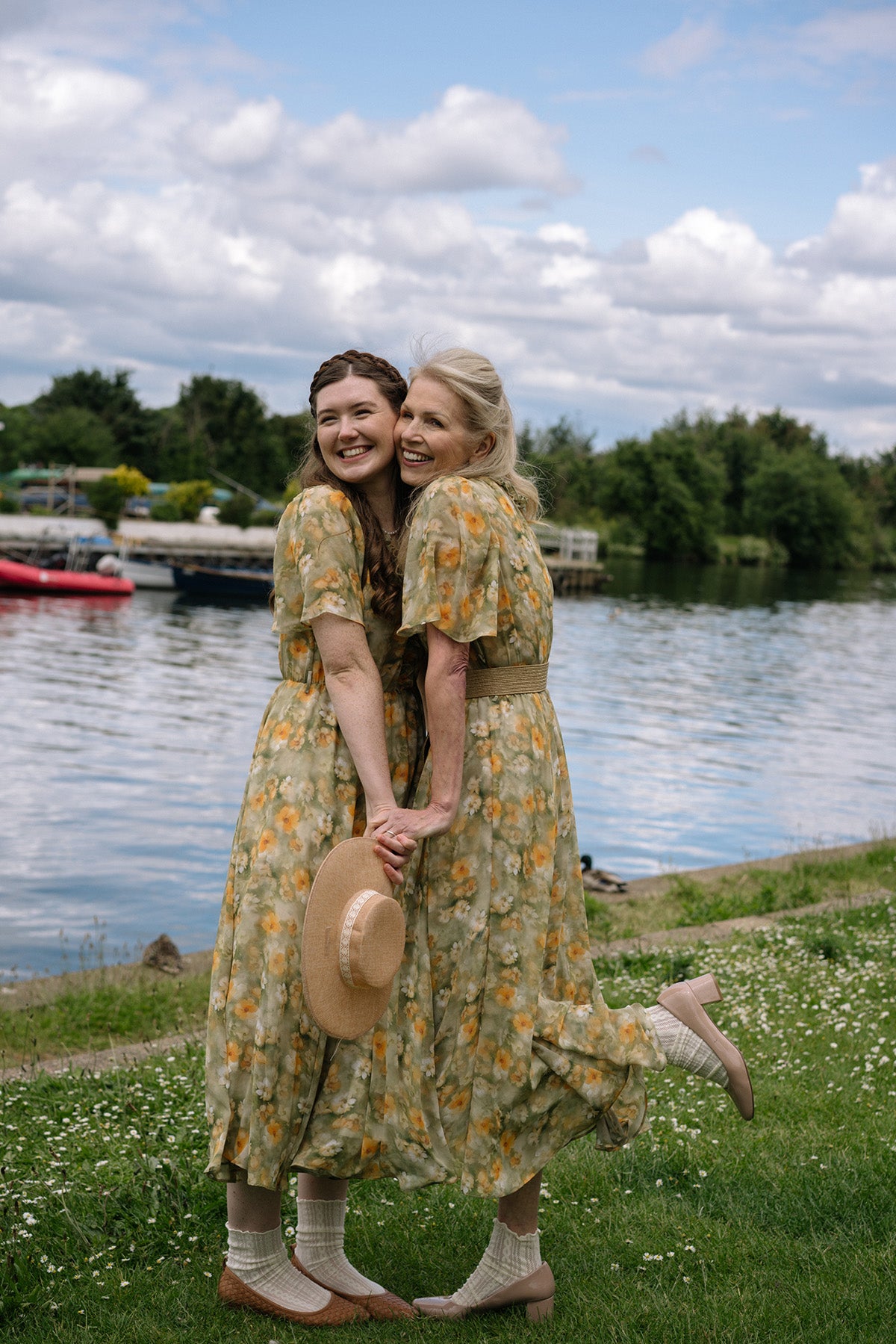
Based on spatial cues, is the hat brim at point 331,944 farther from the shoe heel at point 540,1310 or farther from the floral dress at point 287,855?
the shoe heel at point 540,1310

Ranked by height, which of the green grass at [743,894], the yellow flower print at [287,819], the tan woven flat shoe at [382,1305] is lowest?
the green grass at [743,894]

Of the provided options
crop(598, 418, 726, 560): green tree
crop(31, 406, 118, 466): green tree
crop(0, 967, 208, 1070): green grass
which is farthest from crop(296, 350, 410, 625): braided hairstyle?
crop(598, 418, 726, 560): green tree

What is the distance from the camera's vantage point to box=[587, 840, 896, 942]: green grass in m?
8.66

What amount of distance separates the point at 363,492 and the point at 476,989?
1294mm

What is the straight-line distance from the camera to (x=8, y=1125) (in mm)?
4621

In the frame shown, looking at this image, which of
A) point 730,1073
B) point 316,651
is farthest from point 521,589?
point 730,1073

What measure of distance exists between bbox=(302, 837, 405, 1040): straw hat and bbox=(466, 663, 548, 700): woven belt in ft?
1.66

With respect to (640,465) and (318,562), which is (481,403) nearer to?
(318,562)

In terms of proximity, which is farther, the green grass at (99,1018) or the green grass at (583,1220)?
the green grass at (99,1018)

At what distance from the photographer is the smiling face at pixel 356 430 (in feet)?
11.2

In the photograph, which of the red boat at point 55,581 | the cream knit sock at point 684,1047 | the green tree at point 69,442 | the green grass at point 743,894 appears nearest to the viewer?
the cream knit sock at point 684,1047

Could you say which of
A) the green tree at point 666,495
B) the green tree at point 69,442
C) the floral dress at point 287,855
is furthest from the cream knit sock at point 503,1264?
the green tree at point 666,495

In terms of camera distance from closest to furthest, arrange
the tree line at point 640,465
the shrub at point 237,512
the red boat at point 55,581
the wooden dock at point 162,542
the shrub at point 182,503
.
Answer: the red boat at point 55,581 < the wooden dock at point 162,542 < the shrub at point 182,503 < the shrub at point 237,512 < the tree line at point 640,465

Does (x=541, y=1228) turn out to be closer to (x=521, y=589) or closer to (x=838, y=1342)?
(x=838, y=1342)
